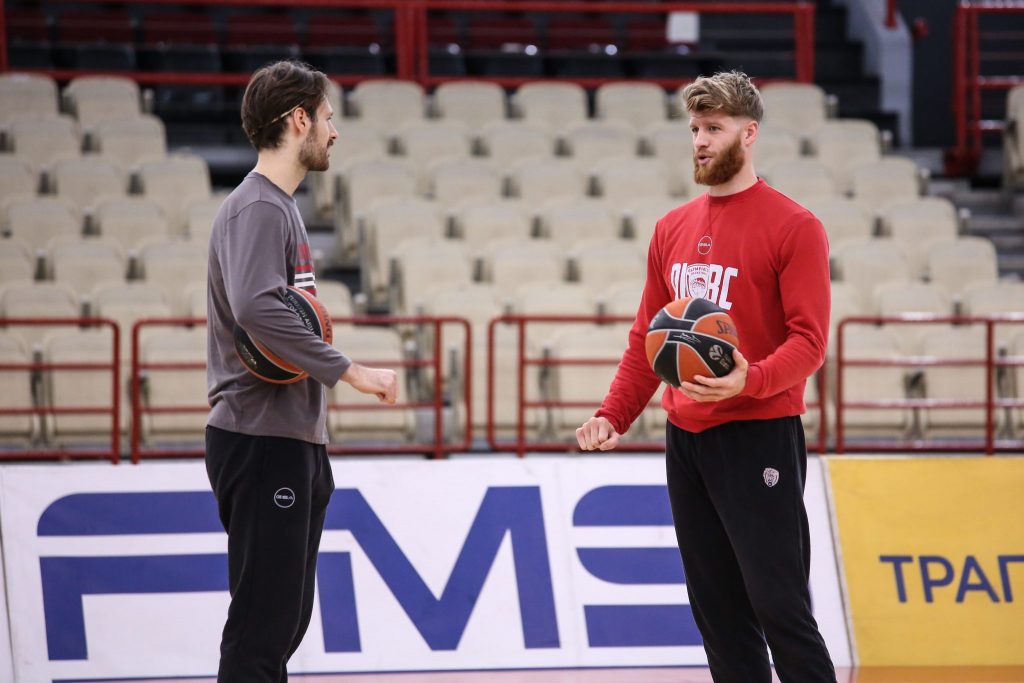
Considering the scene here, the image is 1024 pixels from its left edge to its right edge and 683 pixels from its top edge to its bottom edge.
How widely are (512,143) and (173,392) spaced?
373 cm

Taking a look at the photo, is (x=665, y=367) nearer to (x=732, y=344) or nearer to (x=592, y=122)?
(x=732, y=344)

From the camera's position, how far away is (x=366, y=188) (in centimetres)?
903

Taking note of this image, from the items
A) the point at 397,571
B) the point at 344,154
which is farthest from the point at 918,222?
the point at 397,571

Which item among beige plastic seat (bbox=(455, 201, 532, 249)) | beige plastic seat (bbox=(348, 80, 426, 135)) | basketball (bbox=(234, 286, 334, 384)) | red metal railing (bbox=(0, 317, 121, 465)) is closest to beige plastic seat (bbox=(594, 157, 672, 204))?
beige plastic seat (bbox=(455, 201, 532, 249))

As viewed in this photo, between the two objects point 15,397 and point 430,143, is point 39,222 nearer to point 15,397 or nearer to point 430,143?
point 15,397

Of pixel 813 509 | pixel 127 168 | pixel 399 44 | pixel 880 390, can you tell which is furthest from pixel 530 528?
pixel 399 44

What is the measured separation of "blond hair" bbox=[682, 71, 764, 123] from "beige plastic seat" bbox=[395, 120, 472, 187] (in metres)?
6.38

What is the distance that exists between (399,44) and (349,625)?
7138mm

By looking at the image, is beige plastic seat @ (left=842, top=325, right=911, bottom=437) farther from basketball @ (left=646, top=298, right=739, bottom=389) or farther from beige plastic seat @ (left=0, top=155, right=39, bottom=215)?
beige plastic seat @ (left=0, top=155, right=39, bottom=215)

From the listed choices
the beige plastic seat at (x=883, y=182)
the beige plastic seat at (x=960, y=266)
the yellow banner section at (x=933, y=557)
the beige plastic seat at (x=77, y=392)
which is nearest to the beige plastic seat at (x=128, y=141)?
the beige plastic seat at (x=77, y=392)

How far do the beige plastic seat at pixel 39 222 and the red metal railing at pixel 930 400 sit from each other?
4.89m

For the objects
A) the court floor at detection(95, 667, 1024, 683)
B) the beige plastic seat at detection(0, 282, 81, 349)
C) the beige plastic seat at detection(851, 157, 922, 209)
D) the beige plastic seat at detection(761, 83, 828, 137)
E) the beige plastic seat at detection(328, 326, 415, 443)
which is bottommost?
the court floor at detection(95, 667, 1024, 683)

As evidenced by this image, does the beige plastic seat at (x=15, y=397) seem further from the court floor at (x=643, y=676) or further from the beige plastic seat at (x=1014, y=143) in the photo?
the beige plastic seat at (x=1014, y=143)

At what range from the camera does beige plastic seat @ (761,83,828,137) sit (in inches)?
415
